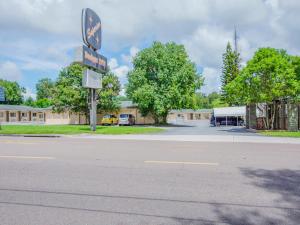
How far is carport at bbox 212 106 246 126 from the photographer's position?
46.6 m

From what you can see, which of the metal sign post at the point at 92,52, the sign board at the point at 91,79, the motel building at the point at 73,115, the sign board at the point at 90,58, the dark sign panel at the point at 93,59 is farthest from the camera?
the motel building at the point at 73,115

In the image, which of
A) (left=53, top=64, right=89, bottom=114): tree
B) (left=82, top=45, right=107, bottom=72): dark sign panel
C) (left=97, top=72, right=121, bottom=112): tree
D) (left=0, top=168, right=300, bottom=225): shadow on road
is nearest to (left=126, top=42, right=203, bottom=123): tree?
(left=97, top=72, right=121, bottom=112): tree

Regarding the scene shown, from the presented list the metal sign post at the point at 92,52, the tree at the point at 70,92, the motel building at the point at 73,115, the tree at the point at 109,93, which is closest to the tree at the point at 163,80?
the tree at the point at 109,93

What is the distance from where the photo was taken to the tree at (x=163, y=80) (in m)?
44.0

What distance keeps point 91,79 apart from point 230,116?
2726 cm

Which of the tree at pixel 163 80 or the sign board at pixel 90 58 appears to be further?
the tree at pixel 163 80

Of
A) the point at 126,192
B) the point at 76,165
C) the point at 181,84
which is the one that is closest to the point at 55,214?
the point at 126,192

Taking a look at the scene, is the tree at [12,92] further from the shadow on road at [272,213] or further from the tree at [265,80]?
the shadow on road at [272,213]

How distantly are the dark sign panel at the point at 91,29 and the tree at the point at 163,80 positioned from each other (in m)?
17.8

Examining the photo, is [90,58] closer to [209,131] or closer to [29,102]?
[209,131]

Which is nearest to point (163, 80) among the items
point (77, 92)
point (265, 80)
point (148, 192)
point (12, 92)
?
point (77, 92)

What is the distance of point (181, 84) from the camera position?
45312mm

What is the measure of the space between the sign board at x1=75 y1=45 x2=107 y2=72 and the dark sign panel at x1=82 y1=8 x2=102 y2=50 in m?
0.76

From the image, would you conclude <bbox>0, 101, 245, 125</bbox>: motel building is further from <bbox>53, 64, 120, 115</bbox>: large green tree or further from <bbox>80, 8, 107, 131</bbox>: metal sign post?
<bbox>80, 8, 107, 131</bbox>: metal sign post
